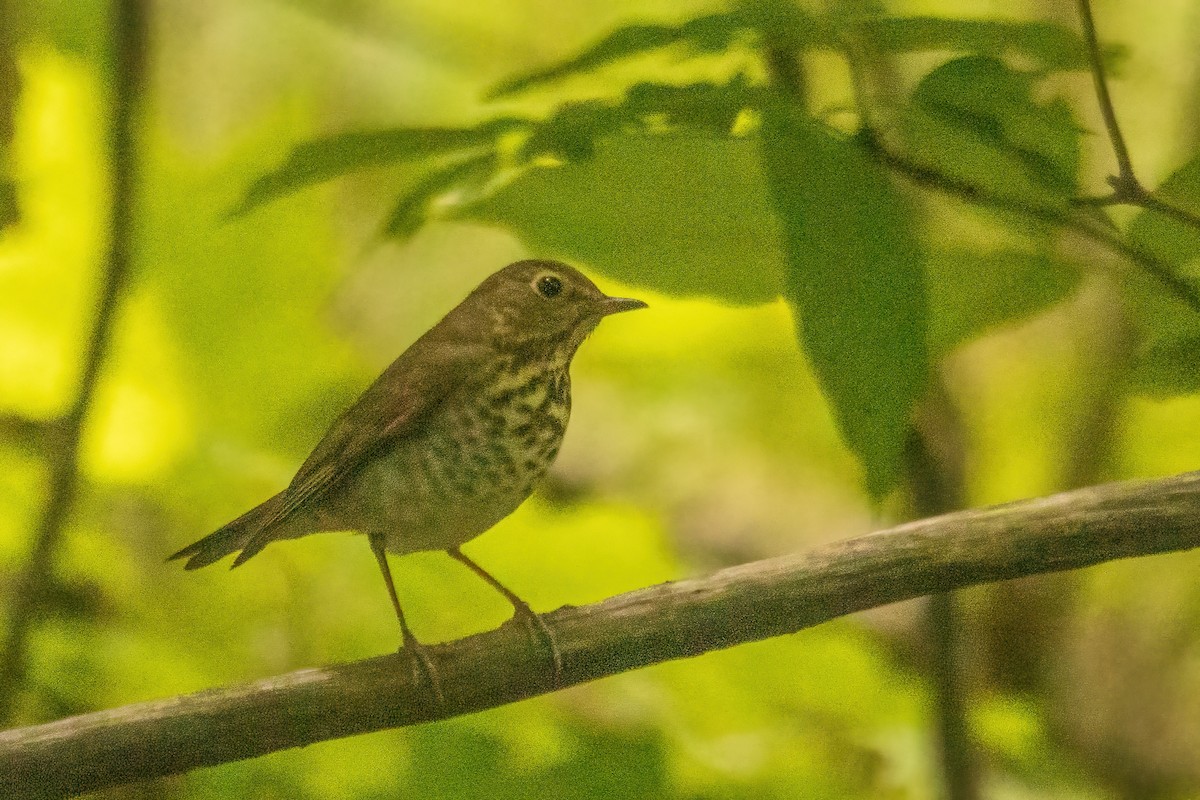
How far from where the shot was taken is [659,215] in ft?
2.86

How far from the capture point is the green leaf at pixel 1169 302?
76 centimetres

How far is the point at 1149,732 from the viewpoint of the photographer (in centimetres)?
229

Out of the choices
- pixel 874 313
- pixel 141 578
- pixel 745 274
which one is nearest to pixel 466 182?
pixel 745 274

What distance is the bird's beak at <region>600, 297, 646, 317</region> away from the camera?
130 centimetres

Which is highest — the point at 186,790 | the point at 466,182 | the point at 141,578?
the point at 466,182

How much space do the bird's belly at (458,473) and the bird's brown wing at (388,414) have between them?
2 centimetres

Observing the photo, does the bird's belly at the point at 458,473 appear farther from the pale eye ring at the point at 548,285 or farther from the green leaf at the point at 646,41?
the green leaf at the point at 646,41

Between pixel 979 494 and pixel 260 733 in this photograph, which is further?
pixel 979 494

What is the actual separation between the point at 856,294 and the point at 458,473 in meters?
0.71

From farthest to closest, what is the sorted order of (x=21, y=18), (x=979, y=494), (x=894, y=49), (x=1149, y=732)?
(x=1149, y=732)
(x=979, y=494)
(x=21, y=18)
(x=894, y=49)

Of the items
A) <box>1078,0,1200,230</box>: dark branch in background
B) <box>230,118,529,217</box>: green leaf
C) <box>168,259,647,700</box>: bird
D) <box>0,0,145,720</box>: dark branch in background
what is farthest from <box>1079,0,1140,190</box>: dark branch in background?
<box>0,0,145,720</box>: dark branch in background

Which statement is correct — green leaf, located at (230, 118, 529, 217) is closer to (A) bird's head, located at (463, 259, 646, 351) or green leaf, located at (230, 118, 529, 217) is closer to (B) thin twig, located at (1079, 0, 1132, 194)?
(B) thin twig, located at (1079, 0, 1132, 194)

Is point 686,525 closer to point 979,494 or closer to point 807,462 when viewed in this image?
point 807,462

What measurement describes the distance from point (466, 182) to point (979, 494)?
60.4 inches
